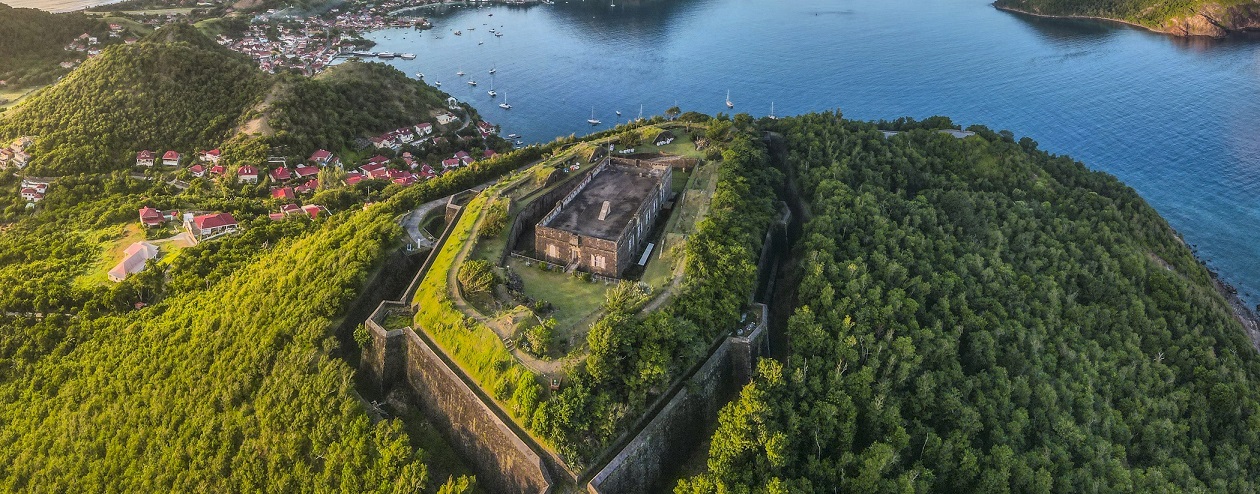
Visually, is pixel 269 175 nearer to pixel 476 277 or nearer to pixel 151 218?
pixel 151 218

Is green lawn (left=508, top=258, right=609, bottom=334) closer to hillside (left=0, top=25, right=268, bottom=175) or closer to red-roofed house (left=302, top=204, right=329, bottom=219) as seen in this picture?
red-roofed house (left=302, top=204, right=329, bottom=219)

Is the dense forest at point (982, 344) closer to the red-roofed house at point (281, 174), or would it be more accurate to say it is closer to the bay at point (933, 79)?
the bay at point (933, 79)

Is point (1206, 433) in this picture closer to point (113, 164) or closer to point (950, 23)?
point (113, 164)

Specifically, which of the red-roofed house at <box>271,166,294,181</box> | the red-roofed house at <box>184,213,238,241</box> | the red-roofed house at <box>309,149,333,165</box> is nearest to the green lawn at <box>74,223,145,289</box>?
the red-roofed house at <box>184,213,238,241</box>

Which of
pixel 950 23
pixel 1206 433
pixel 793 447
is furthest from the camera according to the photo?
pixel 950 23

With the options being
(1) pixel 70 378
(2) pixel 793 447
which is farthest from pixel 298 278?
(2) pixel 793 447

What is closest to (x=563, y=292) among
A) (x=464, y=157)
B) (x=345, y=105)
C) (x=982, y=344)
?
(x=982, y=344)
